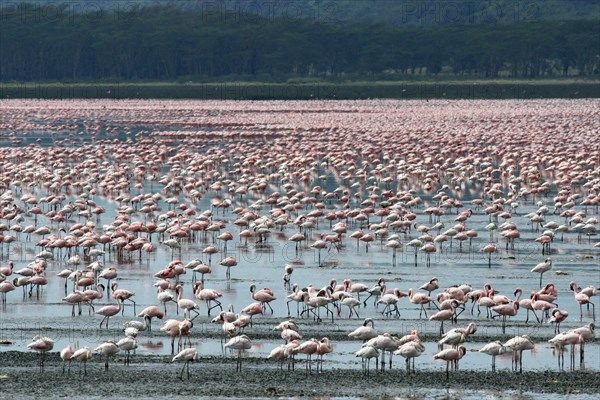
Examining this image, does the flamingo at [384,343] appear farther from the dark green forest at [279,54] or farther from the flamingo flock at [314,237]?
the dark green forest at [279,54]

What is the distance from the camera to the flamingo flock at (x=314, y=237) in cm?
1733

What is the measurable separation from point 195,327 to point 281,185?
60.2 ft

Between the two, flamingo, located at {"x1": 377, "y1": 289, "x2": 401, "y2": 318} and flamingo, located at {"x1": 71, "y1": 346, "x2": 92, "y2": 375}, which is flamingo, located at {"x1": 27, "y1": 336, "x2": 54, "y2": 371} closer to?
flamingo, located at {"x1": 71, "y1": 346, "x2": 92, "y2": 375}

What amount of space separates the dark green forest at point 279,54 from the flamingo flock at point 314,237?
105 metres

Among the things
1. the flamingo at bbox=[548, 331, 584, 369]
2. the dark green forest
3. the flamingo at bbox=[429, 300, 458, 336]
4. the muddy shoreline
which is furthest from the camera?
the dark green forest

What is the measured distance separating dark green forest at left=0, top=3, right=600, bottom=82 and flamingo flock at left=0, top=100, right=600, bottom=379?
104840mm

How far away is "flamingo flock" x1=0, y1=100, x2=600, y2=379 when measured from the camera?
682 inches

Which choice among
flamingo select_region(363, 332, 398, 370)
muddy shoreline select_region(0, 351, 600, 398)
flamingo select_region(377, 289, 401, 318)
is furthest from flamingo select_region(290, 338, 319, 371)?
flamingo select_region(377, 289, 401, 318)

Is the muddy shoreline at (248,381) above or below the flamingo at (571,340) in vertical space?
below

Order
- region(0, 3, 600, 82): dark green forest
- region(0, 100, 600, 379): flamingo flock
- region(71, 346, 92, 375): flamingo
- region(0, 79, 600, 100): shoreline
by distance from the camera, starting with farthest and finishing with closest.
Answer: region(0, 3, 600, 82): dark green forest < region(0, 79, 600, 100): shoreline < region(0, 100, 600, 379): flamingo flock < region(71, 346, 92, 375): flamingo

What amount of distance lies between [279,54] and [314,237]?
440ft

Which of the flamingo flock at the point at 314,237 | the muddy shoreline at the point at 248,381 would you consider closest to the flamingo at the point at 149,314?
the flamingo flock at the point at 314,237

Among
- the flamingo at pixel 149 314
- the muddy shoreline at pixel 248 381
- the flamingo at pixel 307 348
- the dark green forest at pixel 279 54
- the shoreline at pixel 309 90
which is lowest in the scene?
the muddy shoreline at pixel 248 381

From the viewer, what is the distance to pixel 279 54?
159 meters
